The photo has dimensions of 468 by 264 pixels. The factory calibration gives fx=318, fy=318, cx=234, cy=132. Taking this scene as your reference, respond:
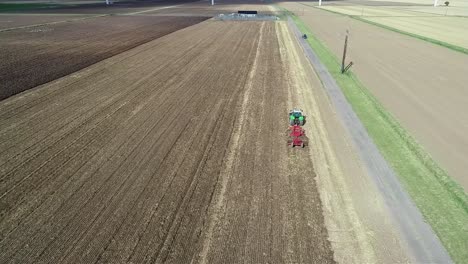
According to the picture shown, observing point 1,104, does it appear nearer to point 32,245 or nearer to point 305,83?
point 32,245

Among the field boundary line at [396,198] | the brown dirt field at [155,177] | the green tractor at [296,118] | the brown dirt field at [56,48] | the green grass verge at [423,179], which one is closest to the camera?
the field boundary line at [396,198]

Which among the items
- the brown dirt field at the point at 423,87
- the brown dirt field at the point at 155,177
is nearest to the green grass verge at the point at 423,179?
the brown dirt field at the point at 423,87

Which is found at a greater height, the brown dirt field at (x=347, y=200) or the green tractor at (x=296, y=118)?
the green tractor at (x=296, y=118)

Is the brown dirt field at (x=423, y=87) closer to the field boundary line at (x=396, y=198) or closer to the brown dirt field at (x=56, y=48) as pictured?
the field boundary line at (x=396, y=198)

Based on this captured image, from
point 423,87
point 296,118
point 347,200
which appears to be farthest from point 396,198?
point 423,87

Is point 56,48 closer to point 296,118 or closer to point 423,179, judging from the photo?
point 296,118

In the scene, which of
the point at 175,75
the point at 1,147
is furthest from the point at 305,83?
the point at 1,147

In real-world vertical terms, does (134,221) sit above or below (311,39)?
below
